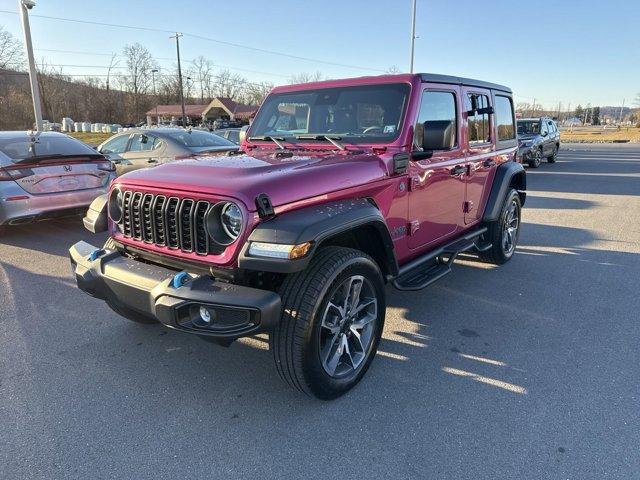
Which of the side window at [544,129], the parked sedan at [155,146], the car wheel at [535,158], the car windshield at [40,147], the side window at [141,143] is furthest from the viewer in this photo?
the side window at [544,129]

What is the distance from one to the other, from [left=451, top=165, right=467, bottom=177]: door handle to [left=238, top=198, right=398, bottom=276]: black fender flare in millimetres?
1516

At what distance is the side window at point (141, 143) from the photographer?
8703 mm

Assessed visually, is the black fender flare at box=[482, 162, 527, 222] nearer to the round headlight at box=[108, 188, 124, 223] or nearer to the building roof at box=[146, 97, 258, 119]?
the round headlight at box=[108, 188, 124, 223]

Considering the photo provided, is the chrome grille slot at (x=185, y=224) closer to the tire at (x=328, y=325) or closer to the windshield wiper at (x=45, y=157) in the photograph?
the tire at (x=328, y=325)

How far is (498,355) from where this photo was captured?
347cm

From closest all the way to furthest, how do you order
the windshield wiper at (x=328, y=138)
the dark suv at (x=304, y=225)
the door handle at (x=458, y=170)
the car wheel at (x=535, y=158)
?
the dark suv at (x=304, y=225)
the windshield wiper at (x=328, y=138)
the door handle at (x=458, y=170)
the car wheel at (x=535, y=158)

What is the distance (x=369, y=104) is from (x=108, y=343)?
2.85 m

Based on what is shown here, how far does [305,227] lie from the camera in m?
2.50

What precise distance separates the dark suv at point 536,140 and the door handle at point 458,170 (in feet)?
44.9

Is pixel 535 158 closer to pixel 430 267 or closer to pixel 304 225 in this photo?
pixel 430 267

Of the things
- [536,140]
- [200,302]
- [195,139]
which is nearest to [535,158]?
[536,140]

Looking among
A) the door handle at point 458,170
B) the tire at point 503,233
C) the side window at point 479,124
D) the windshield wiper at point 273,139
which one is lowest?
the tire at point 503,233

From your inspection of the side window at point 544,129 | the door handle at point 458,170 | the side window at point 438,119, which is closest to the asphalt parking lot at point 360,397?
the door handle at point 458,170

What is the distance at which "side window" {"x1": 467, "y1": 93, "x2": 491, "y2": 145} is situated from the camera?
4.54 metres
